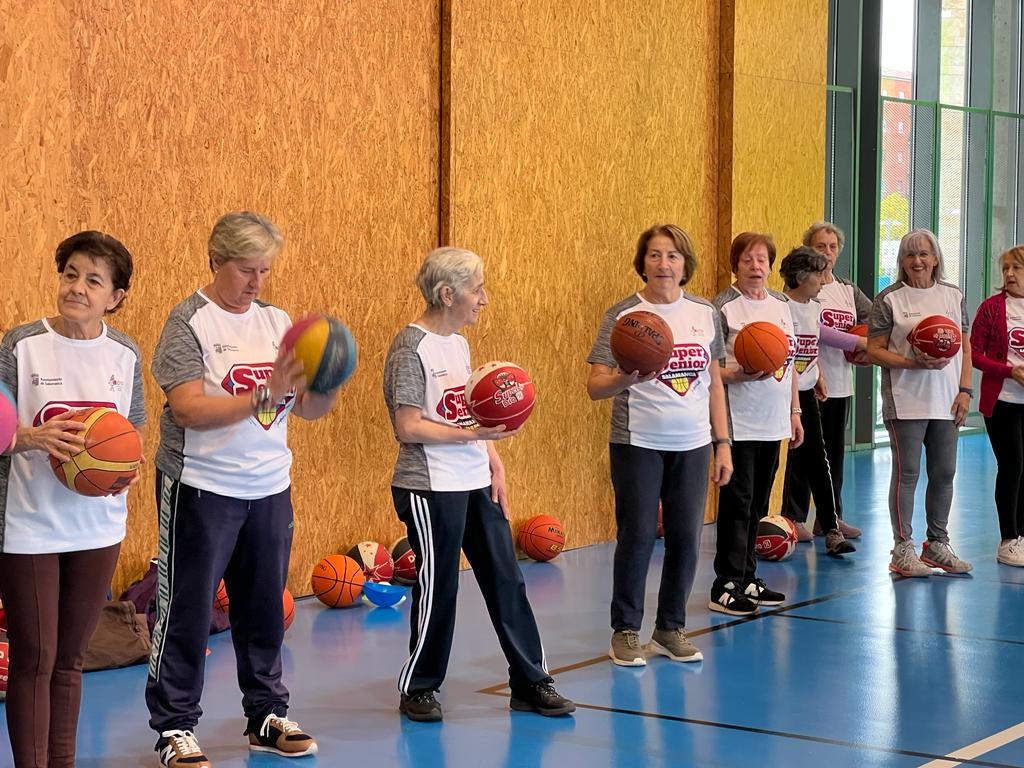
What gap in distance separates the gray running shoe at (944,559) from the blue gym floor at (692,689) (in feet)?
0.44

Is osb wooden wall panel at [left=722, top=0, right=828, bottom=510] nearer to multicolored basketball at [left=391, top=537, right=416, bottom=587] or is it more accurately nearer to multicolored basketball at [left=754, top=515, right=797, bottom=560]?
multicolored basketball at [left=754, top=515, right=797, bottom=560]

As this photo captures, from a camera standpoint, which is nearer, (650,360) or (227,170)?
(650,360)

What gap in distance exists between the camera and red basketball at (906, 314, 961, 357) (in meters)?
7.30

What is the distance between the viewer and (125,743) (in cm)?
474

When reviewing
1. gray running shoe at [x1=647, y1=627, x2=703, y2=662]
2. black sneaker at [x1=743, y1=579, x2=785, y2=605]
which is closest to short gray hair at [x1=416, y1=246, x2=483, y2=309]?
gray running shoe at [x1=647, y1=627, x2=703, y2=662]

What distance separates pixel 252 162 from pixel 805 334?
11.3 ft

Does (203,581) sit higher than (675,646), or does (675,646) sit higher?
(203,581)

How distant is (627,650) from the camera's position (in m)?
5.82

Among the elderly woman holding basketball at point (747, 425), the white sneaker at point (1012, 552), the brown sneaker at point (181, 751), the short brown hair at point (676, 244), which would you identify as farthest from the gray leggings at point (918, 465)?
the brown sneaker at point (181, 751)

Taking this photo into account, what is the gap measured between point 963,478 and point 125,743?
907 centimetres

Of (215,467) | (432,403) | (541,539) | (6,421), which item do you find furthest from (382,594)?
(6,421)

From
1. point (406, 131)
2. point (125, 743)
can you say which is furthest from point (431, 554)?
point (406, 131)

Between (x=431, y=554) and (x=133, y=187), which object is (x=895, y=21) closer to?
(x=133, y=187)

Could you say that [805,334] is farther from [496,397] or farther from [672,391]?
[496,397]
